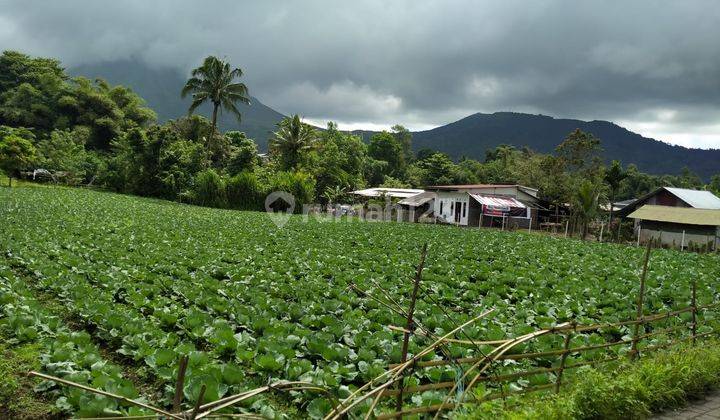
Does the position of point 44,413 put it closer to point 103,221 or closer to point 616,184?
point 103,221

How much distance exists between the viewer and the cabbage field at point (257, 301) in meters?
4.32

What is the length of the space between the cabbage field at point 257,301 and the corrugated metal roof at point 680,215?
40.3 feet

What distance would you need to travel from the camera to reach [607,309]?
755 cm

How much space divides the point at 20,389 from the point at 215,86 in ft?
115

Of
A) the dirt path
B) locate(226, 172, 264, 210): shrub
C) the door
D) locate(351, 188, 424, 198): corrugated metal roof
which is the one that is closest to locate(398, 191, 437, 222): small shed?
locate(351, 188, 424, 198): corrugated metal roof

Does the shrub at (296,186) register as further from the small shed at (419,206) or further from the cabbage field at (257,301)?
the cabbage field at (257,301)

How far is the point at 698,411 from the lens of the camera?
4012 millimetres

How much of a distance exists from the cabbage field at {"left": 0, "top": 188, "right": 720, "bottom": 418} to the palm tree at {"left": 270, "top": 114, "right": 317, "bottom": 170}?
26.3 meters

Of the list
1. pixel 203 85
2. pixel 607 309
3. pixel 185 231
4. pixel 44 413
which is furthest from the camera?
pixel 203 85

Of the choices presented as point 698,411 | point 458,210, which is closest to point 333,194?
point 458,210

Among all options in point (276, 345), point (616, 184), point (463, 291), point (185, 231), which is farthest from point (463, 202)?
point (276, 345)

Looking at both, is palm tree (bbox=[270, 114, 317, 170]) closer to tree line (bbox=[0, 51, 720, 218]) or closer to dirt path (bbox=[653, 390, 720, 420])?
tree line (bbox=[0, 51, 720, 218])

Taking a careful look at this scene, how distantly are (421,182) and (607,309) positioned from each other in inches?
1759

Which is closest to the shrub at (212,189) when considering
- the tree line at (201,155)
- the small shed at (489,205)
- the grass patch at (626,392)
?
the tree line at (201,155)
